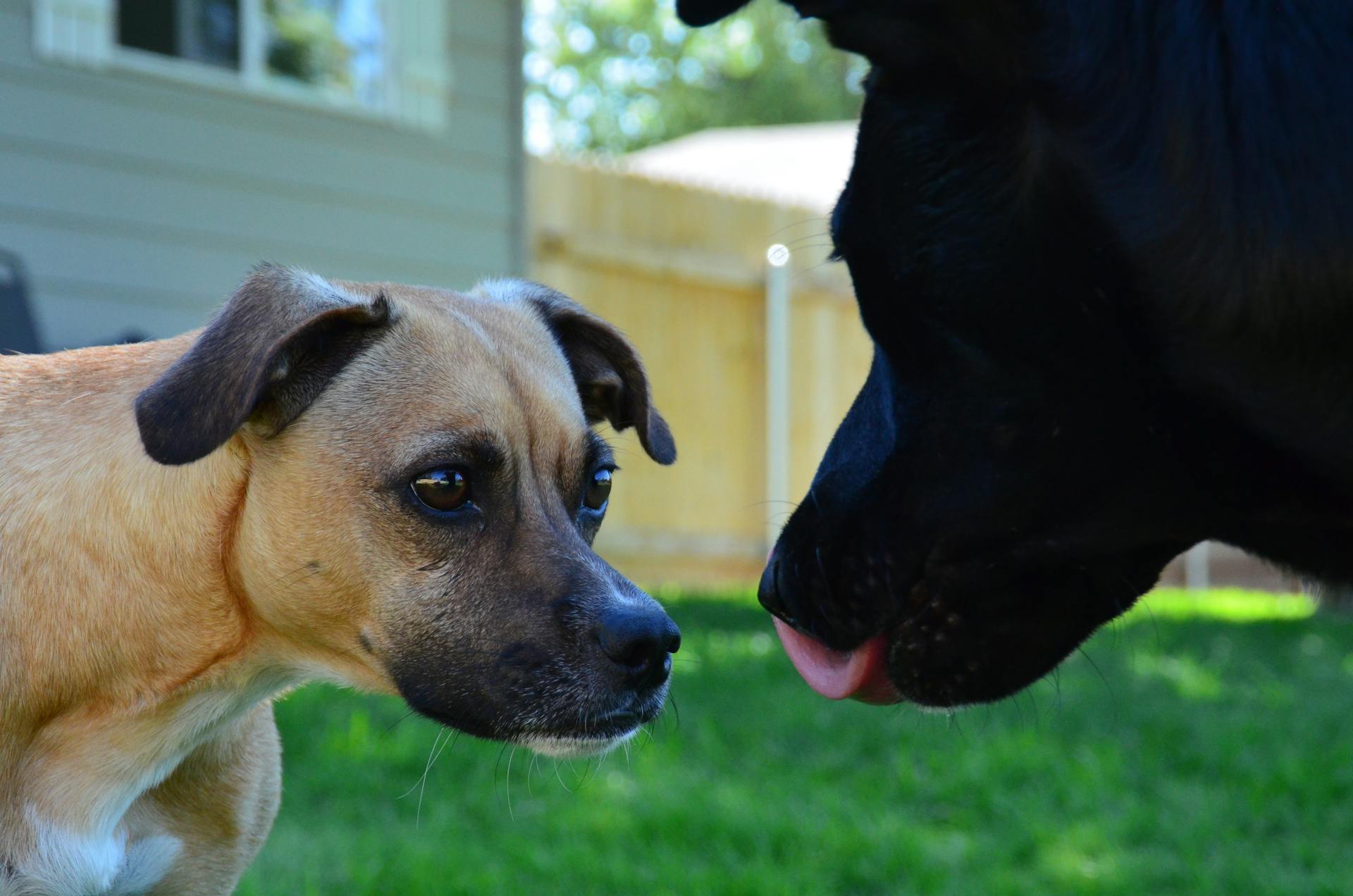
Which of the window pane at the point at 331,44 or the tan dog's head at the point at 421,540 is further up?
the window pane at the point at 331,44

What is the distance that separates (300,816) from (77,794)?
2.01 m

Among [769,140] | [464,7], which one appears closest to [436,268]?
[464,7]

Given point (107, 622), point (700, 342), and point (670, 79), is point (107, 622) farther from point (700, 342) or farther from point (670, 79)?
point (670, 79)

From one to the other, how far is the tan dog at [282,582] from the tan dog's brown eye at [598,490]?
157mm

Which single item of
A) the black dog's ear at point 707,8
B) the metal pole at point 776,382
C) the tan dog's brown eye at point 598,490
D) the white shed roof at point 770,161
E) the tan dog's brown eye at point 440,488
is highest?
the black dog's ear at point 707,8

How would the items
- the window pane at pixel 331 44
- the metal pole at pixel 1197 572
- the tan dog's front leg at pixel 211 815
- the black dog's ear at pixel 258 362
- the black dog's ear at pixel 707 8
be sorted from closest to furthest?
the black dog's ear at pixel 707 8 < the black dog's ear at pixel 258 362 < the tan dog's front leg at pixel 211 815 < the window pane at pixel 331 44 < the metal pole at pixel 1197 572

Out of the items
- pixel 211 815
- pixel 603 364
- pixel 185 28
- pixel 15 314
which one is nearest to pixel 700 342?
pixel 185 28

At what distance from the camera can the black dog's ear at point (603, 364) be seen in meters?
3.56

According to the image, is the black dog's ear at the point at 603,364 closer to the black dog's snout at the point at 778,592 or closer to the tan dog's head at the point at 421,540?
the tan dog's head at the point at 421,540

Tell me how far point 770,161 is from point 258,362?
18.7 m

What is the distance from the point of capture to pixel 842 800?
16.0 ft

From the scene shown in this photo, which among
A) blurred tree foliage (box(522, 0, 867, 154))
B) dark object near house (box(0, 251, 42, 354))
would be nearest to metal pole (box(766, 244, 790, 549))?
dark object near house (box(0, 251, 42, 354))

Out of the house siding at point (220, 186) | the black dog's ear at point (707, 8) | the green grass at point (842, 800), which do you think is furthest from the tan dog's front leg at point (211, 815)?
the house siding at point (220, 186)

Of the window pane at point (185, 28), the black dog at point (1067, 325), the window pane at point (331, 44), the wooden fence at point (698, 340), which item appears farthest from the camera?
the wooden fence at point (698, 340)
